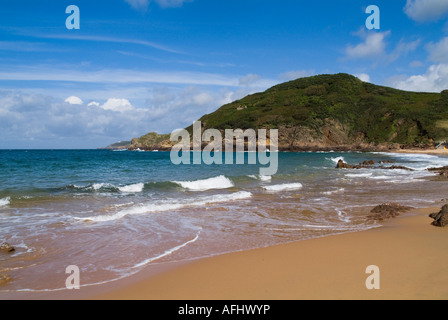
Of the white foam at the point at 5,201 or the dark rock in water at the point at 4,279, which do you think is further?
the white foam at the point at 5,201

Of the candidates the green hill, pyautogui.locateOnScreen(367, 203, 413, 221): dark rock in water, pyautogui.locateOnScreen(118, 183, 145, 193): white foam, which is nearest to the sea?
pyautogui.locateOnScreen(367, 203, 413, 221): dark rock in water

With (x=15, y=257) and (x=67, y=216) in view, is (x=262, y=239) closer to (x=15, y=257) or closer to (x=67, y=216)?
(x=15, y=257)

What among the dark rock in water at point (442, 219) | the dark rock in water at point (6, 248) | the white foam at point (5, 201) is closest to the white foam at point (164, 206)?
the dark rock in water at point (6, 248)

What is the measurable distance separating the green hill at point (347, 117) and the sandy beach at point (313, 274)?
266 ft

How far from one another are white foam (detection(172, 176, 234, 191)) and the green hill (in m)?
68.6

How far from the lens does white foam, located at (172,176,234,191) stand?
732 inches

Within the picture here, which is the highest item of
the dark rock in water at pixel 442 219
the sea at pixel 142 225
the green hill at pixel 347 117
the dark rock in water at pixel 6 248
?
the green hill at pixel 347 117

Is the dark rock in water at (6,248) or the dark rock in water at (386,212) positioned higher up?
the dark rock in water at (386,212)

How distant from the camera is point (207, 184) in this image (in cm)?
1959

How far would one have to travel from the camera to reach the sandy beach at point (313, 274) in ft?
13.4

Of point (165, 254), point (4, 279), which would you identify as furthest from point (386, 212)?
point (4, 279)

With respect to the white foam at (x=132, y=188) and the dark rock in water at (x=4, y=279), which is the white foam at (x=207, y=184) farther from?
the dark rock in water at (x=4, y=279)

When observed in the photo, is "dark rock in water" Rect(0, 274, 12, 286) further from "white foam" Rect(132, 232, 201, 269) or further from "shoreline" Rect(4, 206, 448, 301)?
"white foam" Rect(132, 232, 201, 269)

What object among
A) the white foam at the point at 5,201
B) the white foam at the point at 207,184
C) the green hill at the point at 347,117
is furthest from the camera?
the green hill at the point at 347,117
